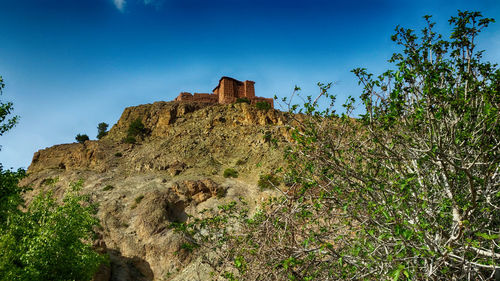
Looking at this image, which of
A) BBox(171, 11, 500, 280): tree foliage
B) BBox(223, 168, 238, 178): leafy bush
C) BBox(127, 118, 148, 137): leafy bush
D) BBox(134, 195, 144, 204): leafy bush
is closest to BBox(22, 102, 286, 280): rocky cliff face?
BBox(134, 195, 144, 204): leafy bush

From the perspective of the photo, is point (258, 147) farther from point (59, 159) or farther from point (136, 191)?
point (59, 159)

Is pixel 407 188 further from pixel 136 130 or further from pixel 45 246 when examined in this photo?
pixel 136 130

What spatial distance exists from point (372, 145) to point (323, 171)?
1.84 metres

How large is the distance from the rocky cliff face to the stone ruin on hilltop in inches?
236

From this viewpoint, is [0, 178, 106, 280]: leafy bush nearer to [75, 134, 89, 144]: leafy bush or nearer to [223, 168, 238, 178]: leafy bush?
[223, 168, 238, 178]: leafy bush

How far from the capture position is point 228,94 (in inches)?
2205

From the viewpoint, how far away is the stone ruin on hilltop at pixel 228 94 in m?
55.9

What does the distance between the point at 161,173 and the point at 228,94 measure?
2561 centimetres

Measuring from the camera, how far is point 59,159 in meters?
42.9

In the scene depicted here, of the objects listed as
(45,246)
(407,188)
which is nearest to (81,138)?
(45,246)

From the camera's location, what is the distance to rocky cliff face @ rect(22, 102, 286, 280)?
77.3 feet

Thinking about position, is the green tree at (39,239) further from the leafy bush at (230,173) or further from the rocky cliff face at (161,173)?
the leafy bush at (230,173)

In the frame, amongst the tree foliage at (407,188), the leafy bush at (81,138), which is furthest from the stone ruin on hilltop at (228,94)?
the tree foliage at (407,188)

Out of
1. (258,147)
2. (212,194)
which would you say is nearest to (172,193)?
(212,194)
